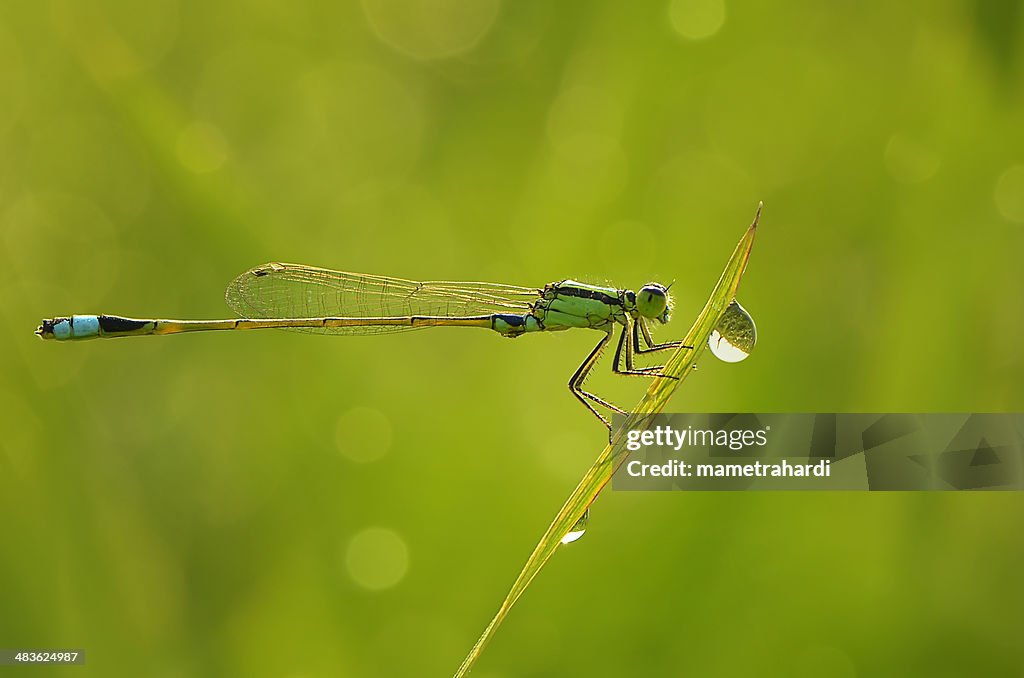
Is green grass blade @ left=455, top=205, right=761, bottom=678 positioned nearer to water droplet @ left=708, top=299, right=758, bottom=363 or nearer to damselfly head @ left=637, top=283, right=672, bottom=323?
water droplet @ left=708, top=299, right=758, bottom=363

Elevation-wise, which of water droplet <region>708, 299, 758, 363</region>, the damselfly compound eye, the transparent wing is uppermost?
the damselfly compound eye

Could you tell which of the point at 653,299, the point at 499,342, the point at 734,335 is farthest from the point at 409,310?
the point at 734,335

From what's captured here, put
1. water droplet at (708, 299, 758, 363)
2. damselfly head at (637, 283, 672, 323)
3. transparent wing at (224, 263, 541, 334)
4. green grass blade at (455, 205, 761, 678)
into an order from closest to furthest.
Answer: green grass blade at (455, 205, 761, 678) < water droplet at (708, 299, 758, 363) < damselfly head at (637, 283, 672, 323) < transparent wing at (224, 263, 541, 334)

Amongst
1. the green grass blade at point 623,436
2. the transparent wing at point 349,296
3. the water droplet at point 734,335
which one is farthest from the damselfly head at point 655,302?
the green grass blade at point 623,436

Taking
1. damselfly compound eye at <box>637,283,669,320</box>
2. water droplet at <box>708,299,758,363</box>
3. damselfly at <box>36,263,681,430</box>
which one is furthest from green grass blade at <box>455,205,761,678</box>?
damselfly compound eye at <box>637,283,669,320</box>

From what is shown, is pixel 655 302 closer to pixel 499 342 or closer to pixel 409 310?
pixel 499 342

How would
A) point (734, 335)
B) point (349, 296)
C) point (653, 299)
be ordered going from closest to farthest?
point (734, 335) → point (653, 299) → point (349, 296)

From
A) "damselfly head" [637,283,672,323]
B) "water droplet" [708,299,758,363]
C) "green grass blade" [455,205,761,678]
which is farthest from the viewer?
"damselfly head" [637,283,672,323]
